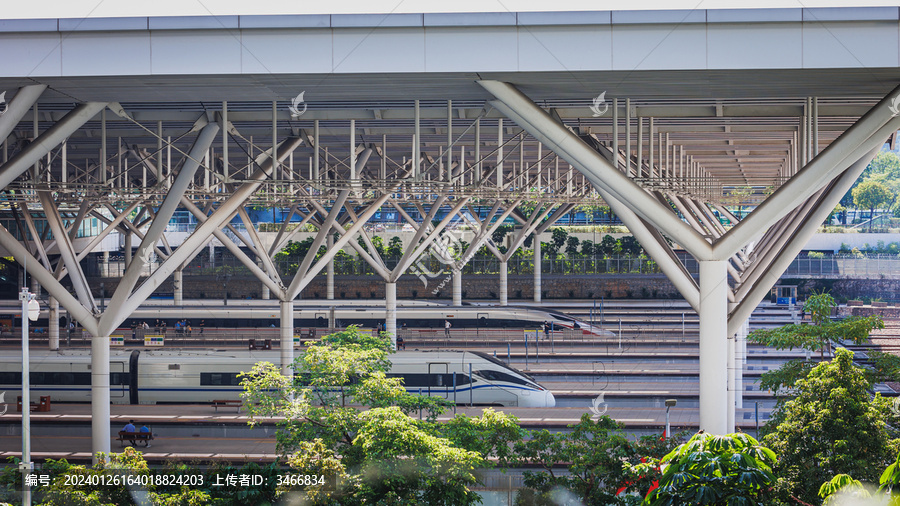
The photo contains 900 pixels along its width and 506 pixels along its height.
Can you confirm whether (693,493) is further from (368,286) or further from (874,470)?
(368,286)

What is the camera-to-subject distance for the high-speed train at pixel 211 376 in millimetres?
26734

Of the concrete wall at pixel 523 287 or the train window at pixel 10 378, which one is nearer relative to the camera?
the train window at pixel 10 378

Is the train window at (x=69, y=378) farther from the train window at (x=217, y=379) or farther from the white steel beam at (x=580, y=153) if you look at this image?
the white steel beam at (x=580, y=153)

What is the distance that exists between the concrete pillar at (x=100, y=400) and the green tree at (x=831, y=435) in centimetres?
1037

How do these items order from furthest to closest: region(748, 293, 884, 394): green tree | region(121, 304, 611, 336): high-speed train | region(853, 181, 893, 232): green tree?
1. region(853, 181, 893, 232): green tree
2. region(121, 304, 611, 336): high-speed train
3. region(748, 293, 884, 394): green tree

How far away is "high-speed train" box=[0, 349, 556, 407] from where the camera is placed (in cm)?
2673

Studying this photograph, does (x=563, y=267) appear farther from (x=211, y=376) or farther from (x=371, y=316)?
(x=211, y=376)

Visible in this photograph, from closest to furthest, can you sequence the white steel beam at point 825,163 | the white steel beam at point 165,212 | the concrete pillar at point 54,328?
the white steel beam at point 825,163, the white steel beam at point 165,212, the concrete pillar at point 54,328

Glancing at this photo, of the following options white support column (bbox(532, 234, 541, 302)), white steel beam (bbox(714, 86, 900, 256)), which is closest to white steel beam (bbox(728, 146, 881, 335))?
white steel beam (bbox(714, 86, 900, 256))

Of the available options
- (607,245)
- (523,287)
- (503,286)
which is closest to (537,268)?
(503,286)

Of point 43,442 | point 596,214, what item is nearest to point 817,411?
point 43,442

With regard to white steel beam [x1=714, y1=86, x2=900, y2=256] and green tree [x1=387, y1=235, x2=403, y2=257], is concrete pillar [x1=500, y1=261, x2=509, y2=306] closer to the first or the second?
green tree [x1=387, y1=235, x2=403, y2=257]

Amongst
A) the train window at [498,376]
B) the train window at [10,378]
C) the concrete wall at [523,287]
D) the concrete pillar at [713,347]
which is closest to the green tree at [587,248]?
the concrete wall at [523,287]

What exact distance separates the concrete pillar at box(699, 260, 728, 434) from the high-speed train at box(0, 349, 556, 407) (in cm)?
1623
